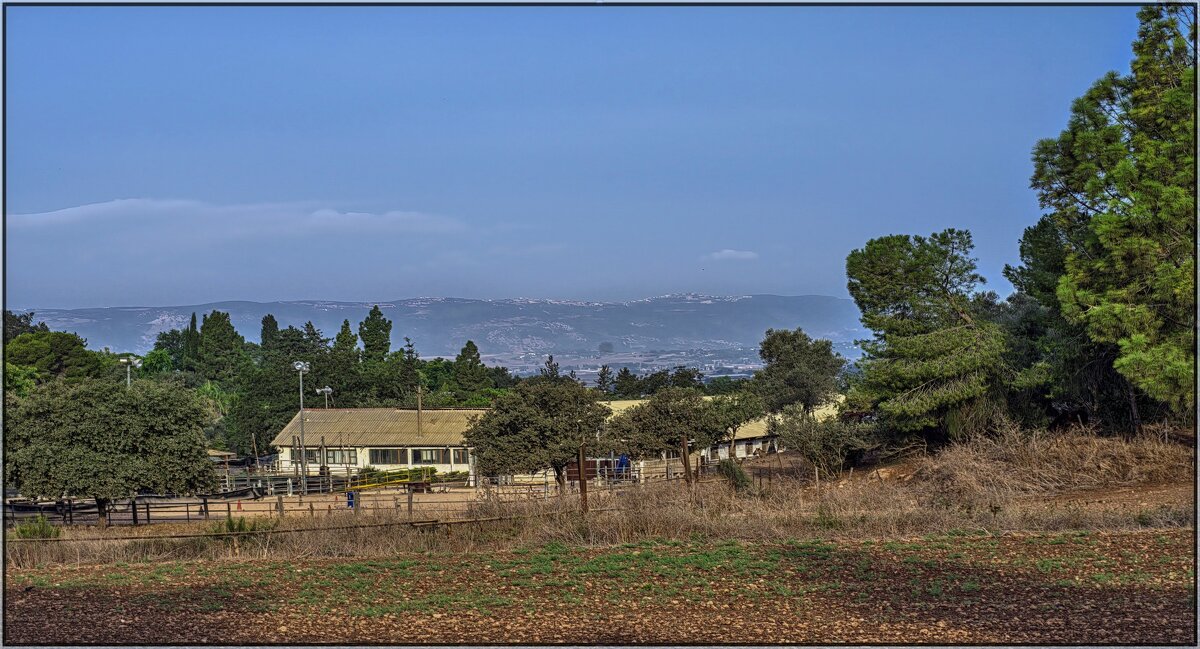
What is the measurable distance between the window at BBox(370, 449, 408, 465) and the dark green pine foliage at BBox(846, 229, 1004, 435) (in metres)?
21.2

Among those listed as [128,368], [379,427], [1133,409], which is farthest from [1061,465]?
[128,368]

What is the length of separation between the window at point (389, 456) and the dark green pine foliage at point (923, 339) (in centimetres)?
2119

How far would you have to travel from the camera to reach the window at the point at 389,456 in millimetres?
46281

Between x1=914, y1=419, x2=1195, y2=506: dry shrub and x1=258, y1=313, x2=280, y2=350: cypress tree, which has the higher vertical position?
x1=258, y1=313, x2=280, y2=350: cypress tree

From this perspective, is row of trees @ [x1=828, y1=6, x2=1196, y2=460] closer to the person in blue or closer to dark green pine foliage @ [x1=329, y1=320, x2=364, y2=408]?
the person in blue

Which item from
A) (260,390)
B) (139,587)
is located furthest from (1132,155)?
(260,390)

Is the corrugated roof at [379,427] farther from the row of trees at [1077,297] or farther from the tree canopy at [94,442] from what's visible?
the tree canopy at [94,442]

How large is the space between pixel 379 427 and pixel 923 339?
86.4ft

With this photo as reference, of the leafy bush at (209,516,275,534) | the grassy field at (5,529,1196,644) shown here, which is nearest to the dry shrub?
the grassy field at (5,529,1196,644)

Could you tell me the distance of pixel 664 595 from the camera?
488 inches

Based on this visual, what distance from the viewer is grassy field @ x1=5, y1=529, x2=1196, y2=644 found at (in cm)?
1042

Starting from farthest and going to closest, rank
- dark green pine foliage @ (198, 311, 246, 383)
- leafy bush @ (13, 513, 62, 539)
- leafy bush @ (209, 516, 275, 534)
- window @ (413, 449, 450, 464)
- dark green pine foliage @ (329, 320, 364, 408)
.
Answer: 1. dark green pine foliage @ (198, 311, 246, 383)
2. dark green pine foliage @ (329, 320, 364, 408)
3. window @ (413, 449, 450, 464)
4. leafy bush @ (13, 513, 62, 539)
5. leafy bush @ (209, 516, 275, 534)

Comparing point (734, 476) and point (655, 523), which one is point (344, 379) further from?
point (655, 523)

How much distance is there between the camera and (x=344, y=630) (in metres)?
10.8
